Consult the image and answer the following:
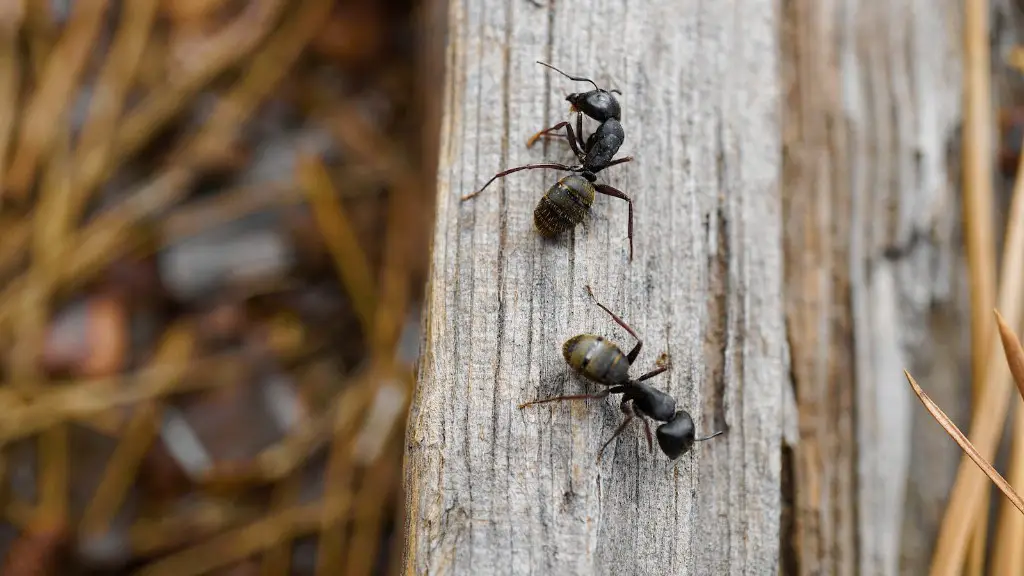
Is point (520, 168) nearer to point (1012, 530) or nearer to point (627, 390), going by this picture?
point (627, 390)

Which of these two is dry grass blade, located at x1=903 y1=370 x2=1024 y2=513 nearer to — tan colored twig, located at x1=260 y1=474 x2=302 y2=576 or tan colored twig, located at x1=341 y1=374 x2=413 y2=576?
tan colored twig, located at x1=341 y1=374 x2=413 y2=576

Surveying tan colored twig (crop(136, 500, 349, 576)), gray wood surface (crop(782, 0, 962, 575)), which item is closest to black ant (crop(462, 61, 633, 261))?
gray wood surface (crop(782, 0, 962, 575))

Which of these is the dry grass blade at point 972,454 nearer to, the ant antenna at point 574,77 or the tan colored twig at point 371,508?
the ant antenna at point 574,77

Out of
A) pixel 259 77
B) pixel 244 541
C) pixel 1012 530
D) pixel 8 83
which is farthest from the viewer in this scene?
pixel 259 77

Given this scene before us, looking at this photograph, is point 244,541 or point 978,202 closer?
point 978,202

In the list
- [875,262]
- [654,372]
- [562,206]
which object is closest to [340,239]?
[562,206]

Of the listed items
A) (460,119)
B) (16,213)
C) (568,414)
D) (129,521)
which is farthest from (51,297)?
(568,414)

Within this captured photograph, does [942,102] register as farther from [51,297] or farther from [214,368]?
[51,297]
